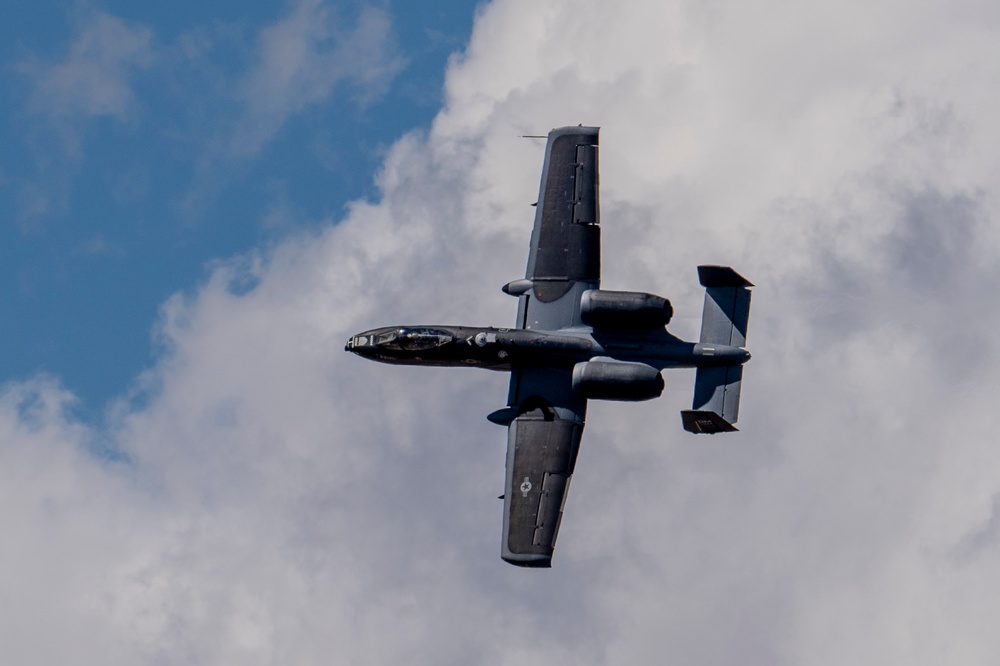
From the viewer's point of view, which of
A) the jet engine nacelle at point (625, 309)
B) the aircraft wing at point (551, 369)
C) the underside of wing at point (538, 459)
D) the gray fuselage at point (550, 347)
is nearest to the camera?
the underside of wing at point (538, 459)

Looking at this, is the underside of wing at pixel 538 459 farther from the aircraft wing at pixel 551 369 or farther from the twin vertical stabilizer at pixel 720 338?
the twin vertical stabilizer at pixel 720 338

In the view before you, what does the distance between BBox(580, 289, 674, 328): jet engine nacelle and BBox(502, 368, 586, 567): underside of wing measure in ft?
9.48

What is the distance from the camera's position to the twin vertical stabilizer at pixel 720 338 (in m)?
77.4

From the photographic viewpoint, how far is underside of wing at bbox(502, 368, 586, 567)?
76.1m

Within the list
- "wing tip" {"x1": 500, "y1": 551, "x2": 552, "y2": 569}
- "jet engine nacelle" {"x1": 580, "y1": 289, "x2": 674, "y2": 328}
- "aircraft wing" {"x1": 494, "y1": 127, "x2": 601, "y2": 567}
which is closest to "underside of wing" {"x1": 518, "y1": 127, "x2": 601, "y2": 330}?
"aircraft wing" {"x1": 494, "y1": 127, "x2": 601, "y2": 567}

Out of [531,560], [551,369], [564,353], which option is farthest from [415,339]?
[531,560]

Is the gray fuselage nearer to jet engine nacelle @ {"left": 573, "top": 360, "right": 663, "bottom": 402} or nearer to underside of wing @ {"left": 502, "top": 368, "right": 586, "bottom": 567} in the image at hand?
underside of wing @ {"left": 502, "top": 368, "right": 586, "bottom": 567}

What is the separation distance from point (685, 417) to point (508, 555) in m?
9.57

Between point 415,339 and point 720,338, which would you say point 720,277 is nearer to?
point 720,338

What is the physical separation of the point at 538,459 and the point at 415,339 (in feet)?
25.1

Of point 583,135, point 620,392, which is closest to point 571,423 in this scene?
point 620,392

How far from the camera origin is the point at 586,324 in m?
79.6

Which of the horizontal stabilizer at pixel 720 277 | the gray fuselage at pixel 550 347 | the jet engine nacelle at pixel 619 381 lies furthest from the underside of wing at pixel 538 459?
the horizontal stabilizer at pixel 720 277

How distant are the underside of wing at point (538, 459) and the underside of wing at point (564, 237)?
2862mm
